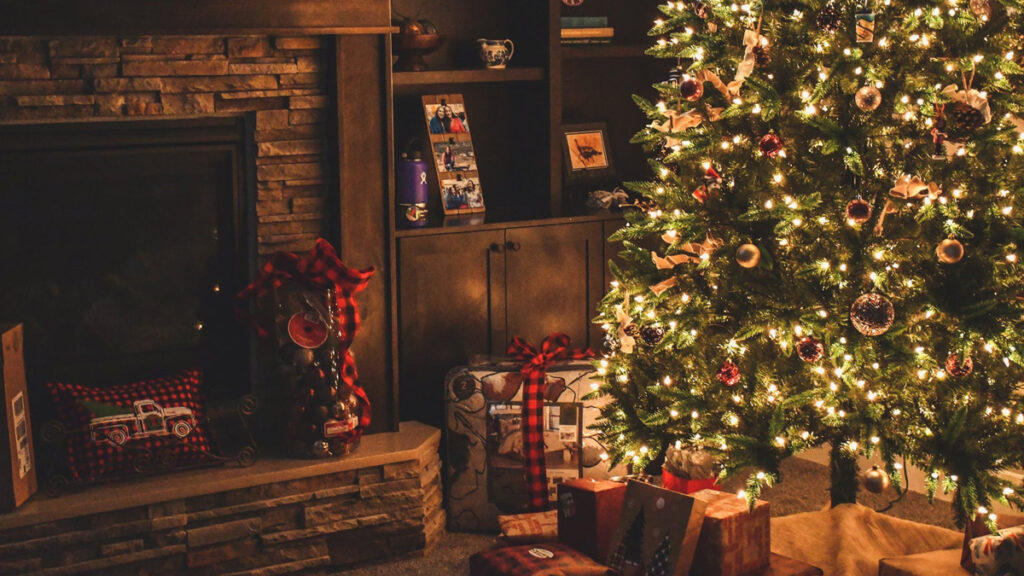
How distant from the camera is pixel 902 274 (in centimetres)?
266

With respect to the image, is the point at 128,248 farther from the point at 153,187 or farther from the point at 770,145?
the point at 770,145

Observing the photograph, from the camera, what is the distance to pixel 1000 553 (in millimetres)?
2650

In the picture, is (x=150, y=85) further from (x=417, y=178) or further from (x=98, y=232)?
(x=417, y=178)

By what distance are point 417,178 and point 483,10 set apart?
0.71 metres

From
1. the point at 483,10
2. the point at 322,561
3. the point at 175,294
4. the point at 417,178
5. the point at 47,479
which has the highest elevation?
the point at 483,10

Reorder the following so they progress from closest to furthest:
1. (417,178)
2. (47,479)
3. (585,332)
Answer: (47,479)
(417,178)
(585,332)

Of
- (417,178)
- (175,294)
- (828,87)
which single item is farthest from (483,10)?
(828,87)

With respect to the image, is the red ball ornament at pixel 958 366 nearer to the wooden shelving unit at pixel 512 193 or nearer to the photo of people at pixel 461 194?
the wooden shelving unit at pixel 512 193

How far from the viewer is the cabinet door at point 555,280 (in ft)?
12.6

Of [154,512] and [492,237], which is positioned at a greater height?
[492,237]

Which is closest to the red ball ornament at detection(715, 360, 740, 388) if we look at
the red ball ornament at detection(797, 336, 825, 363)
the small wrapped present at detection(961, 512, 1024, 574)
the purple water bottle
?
the red ball ornament at detection(797, 336, 825, 363)

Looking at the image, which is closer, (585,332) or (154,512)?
(154,512)

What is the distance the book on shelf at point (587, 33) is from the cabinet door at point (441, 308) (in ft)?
2.51

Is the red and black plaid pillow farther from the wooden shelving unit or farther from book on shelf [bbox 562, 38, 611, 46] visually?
book on shelf [bbox 562, 38, 611, 46]
